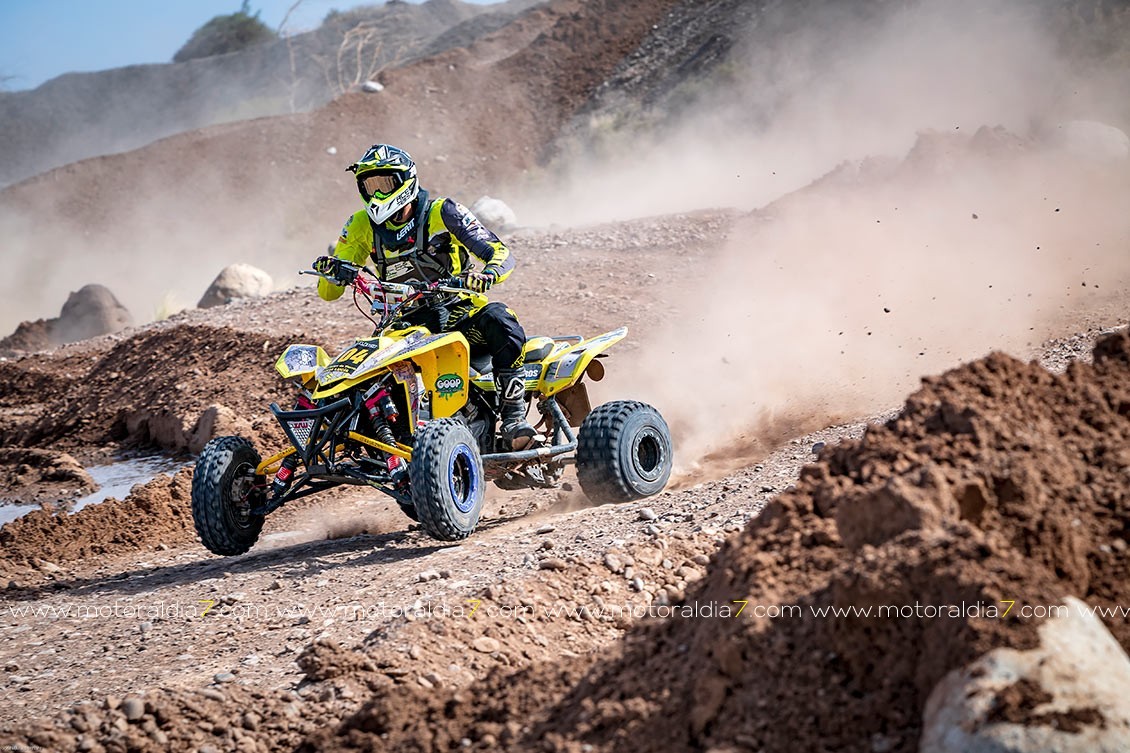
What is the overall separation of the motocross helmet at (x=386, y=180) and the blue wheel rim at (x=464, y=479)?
5.72 ft

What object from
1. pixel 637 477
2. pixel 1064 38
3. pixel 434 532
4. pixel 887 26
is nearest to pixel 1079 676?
pixel 434 532

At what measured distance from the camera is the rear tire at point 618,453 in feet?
27.7

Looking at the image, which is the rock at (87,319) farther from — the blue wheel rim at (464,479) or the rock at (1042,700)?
the rock at (1042,700)

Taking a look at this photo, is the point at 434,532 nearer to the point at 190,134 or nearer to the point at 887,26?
the point at 887,26

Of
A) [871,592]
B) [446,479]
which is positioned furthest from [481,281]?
[871,592]

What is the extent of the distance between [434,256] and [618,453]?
184 cm

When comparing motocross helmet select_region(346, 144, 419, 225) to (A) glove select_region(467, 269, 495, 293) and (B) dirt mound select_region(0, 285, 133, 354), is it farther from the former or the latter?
(B) dirt mound select_region(0, 285, 133, 354)

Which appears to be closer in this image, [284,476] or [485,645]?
[485,645]

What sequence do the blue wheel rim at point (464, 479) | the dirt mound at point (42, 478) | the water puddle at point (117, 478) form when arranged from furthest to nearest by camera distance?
1. the dirt mound at point (42, 478)
2. the water puddle at point (117, 478)
3. the blue wheel rim at point (464, 479)

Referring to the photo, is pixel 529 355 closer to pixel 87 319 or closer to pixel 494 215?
pixel 87 319

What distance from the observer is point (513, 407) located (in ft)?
28.7

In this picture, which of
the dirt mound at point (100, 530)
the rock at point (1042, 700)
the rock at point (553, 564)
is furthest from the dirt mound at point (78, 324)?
the rock at point (1042, 700)

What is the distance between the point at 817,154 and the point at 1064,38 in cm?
597

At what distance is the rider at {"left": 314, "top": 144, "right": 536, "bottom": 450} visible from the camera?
26.9 feet
